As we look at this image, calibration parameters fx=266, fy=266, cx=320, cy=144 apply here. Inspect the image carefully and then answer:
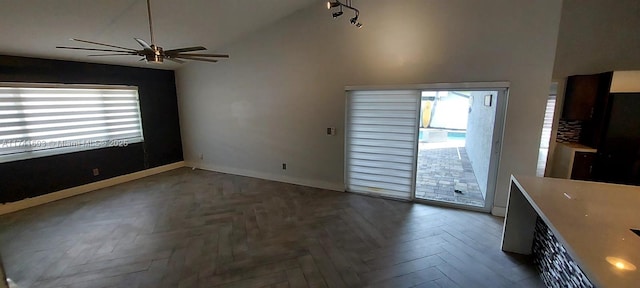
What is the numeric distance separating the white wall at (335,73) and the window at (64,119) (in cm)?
115

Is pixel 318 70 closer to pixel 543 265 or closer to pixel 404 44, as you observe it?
pixel 404 44

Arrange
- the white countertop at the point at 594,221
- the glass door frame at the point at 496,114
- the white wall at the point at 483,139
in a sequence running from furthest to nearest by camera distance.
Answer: the white wall at the point at 483,139 < the glass door frame at the point at 496,114 < the white countertop at the point at 594,221

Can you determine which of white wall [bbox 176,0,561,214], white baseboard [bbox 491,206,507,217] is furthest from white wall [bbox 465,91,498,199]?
white wall [bbox 176,0,561,214]

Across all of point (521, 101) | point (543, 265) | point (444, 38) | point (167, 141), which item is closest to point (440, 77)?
point (444, 38)

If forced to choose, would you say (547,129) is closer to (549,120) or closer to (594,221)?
(549,120)

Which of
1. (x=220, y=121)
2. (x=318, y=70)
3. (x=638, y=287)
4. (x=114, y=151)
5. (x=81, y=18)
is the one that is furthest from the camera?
(x=220, y=121)

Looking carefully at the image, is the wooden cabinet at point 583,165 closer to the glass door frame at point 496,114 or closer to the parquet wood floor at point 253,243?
the glass door frame at point 496,114

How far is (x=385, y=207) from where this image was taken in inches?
159

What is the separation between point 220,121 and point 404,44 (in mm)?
3911

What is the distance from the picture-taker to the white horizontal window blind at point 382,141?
411cm

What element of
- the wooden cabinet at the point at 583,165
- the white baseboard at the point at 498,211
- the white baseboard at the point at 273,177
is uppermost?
the wooden cabinet at the point at 583,165

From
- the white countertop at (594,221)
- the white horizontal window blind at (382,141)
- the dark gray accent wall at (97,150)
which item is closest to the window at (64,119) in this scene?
the dark gray accent wall at (97,150)

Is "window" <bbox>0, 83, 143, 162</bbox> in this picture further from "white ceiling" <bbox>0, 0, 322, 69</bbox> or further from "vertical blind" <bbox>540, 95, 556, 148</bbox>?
"vertical blind" <bbox>540, 95, 556, 148</bbox>

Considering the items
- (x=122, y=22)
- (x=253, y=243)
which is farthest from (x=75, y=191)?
(x=253, y=243)
